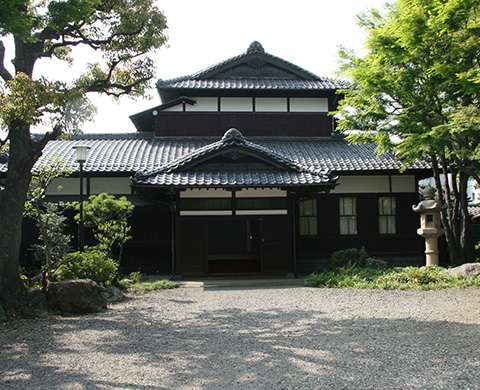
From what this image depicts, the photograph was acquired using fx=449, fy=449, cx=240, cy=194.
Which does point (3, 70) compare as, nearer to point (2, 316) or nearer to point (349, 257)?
point (2, 316)

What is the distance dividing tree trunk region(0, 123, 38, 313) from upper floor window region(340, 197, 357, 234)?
1117cm

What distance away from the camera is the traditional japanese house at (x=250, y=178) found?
45.4 feet

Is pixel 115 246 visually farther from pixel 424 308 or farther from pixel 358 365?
pixel 358 365

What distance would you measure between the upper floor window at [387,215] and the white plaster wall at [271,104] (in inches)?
222

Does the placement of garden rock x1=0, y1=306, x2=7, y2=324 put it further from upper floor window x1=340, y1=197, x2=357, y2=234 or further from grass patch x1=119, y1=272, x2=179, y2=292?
upper floor window x1=340, y1=197, x2=357, y2=234

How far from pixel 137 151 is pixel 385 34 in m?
9.84

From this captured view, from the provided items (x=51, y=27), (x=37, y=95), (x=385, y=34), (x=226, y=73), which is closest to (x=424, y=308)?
(x=385, y=34)

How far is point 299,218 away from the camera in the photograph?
54.0 ft

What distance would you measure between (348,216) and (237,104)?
658 centimetres

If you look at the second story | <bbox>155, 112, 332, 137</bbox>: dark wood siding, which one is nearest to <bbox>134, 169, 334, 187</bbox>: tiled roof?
<bbox>155, 112, 332, 137</bbox>: dark wood siding

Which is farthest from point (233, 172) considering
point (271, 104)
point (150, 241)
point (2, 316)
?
point (2, 316)

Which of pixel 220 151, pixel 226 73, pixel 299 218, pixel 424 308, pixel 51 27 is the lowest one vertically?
pixel 424 308

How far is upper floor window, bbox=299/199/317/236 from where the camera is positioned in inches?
648

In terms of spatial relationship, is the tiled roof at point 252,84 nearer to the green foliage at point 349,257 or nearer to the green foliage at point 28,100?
the green foliage at point 349,257
